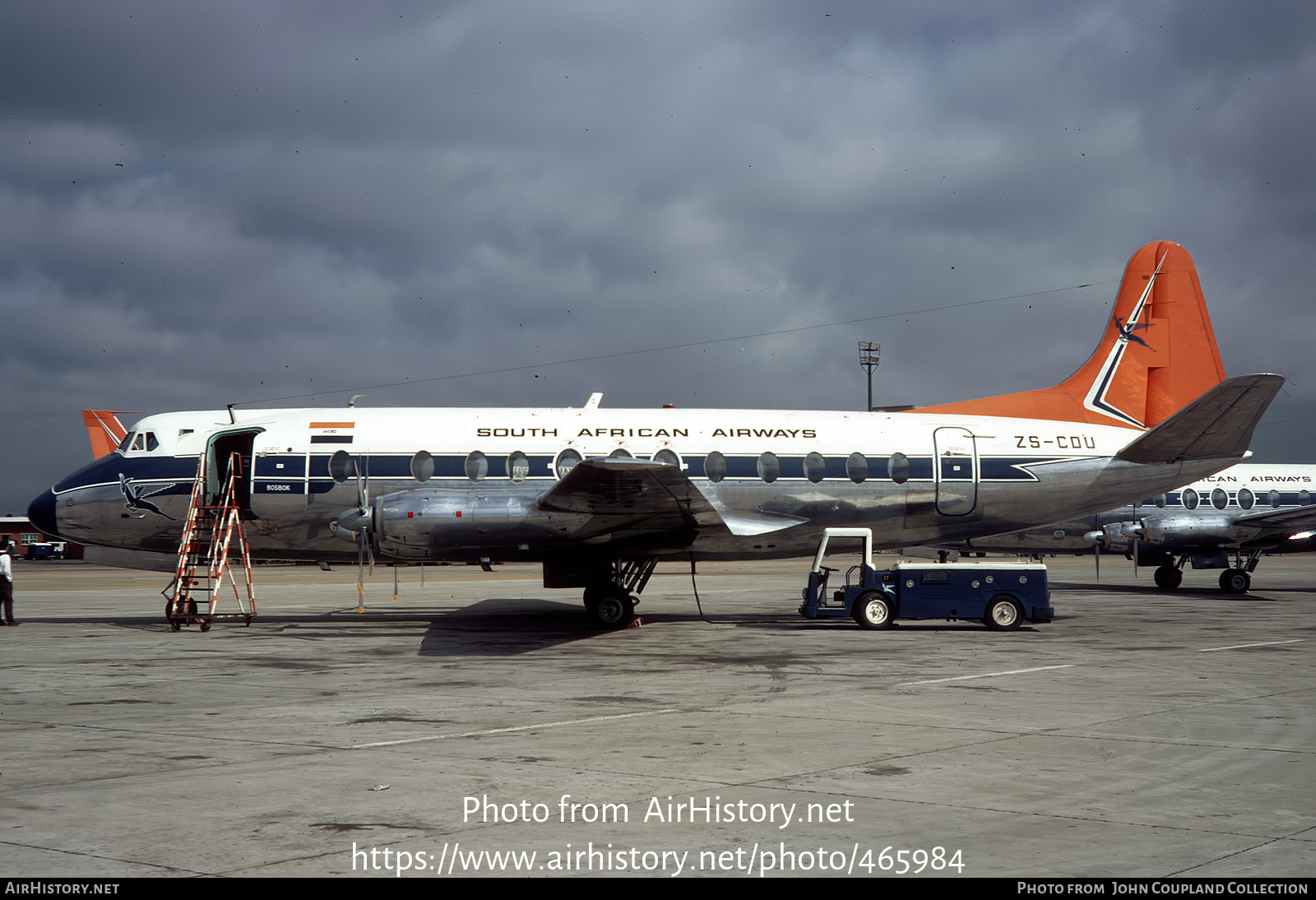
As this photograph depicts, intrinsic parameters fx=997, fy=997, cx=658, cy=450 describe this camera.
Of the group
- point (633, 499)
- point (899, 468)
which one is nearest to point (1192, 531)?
point (899, 468)

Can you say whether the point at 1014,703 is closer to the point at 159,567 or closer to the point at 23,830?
the point at 23,830

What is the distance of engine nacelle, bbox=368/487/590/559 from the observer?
16.7m

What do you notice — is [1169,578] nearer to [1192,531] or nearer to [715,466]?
[1192,531]

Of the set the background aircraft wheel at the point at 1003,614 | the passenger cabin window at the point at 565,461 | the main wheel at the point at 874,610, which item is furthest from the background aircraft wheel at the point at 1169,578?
the passenger cabin window at the point at 565,461

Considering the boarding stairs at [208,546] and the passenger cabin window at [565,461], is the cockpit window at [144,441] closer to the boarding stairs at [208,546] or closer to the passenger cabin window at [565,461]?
the boarding stairs at [208,546]

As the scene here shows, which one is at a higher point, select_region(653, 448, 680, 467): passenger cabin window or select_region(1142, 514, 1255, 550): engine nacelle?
select_region(653, 448, 680, 467): passenger cabin window

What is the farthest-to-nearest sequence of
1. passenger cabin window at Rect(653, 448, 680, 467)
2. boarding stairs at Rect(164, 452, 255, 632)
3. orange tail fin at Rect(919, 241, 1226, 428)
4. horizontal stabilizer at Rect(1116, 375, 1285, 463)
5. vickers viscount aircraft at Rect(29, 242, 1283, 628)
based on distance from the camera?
orange tail fin at Rect(919, 241, 1226, 428) < passenger cabin window at Rect(653, 448, 680, 467) < vickers viscount aircraft at Rect(29, 242, 1283, 628) < boarding stairs at Rect(164, 452, 255, 632) < horizontal stabilizer at Rect(1116, 375, 1285, 463)

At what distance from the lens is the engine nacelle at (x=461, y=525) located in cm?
1672

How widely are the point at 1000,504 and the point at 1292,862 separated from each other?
15.6 meters

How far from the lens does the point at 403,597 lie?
103ft

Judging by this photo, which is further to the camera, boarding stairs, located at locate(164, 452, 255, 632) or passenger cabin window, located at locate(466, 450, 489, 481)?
passenger cabin window, located at locate(466, 450, 489, 481)

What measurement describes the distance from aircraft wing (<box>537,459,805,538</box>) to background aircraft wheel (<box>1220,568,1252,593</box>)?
1942cm

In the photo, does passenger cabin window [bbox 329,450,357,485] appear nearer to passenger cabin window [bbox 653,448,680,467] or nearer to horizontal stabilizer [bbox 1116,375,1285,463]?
passenger cabin window [bbox 653,448,680,467]

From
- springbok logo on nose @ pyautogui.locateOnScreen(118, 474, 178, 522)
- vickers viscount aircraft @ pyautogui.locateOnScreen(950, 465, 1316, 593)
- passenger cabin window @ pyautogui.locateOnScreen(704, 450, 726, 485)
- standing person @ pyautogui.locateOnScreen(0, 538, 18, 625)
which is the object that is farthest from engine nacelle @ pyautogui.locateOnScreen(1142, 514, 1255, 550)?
standing person @ pyautogui.locateOnScreen(0, 538, 18, 625)
